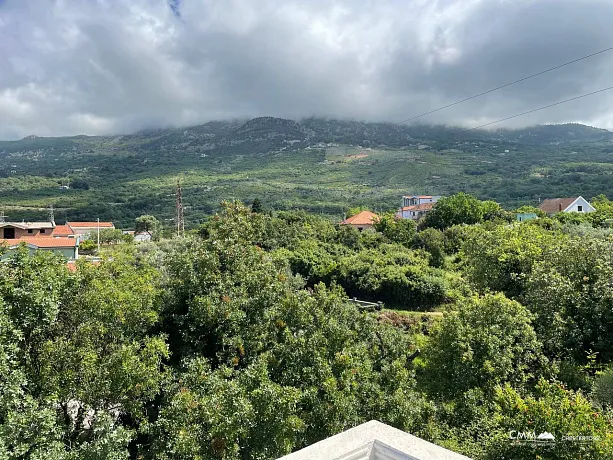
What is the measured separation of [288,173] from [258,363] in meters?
122

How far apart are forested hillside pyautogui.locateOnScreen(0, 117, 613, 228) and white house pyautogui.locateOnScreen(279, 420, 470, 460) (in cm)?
7587

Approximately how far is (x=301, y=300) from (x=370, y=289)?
19881mm

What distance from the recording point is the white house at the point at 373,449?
10.5 ft

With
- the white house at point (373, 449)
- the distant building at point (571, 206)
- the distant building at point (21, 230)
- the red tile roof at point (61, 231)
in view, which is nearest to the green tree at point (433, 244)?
the distant building at point (571, 206)

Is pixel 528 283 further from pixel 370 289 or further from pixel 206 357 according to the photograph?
pixel 370 289

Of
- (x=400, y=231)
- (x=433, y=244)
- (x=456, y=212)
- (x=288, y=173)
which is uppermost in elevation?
(x=288, y=173)

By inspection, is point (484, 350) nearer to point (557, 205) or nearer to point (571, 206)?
point (571, 206)

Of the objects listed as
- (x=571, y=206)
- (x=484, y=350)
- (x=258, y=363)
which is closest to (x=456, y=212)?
(x=571, y=206)

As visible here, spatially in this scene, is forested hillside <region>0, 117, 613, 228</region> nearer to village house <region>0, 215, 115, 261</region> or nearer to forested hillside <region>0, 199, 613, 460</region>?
village house <region>0, 215, 115, 261</region>

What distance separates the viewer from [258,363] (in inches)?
342

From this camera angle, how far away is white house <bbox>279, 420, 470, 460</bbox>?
10.5 ft

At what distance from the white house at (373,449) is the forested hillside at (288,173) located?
7587cm

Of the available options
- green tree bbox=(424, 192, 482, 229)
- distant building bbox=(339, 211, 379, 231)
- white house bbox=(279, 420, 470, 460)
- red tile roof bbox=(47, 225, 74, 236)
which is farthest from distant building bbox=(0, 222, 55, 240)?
white house bbox=(279, 420, 470, 460)

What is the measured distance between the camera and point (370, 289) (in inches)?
A: 1207
